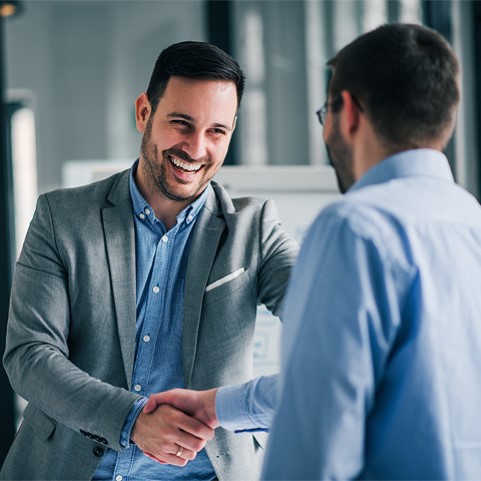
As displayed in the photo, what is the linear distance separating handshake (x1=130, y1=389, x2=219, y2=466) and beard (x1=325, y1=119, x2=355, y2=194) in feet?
1.81

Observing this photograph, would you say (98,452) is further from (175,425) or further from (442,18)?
(442,18)

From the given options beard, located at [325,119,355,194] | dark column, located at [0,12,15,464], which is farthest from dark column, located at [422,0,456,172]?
beard, located at [325,119,355,194]

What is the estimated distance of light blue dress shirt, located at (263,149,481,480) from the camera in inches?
36.6

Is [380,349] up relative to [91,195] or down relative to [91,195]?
down

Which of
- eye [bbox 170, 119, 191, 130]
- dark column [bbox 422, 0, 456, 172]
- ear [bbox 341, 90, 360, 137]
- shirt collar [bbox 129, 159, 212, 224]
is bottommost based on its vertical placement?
shirt collar [bbox 129, 159, 212, 224]

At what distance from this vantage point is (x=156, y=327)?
160 cm

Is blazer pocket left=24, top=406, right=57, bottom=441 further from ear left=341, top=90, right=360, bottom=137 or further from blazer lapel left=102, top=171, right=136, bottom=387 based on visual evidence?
ear left=341, top=90, right=360, bottom=137

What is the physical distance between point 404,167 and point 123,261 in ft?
2.40

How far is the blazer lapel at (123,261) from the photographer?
5.09 ft

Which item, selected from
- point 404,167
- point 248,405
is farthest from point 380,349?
point 248,405

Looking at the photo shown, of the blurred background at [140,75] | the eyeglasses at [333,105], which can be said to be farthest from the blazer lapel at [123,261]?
the blurred background at [140,75]

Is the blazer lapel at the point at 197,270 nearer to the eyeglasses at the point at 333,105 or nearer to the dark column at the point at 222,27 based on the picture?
the eyeglasses at the point at 333,105

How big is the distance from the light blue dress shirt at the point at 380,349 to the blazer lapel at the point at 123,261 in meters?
0.61

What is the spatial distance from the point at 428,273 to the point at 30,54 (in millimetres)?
5439
